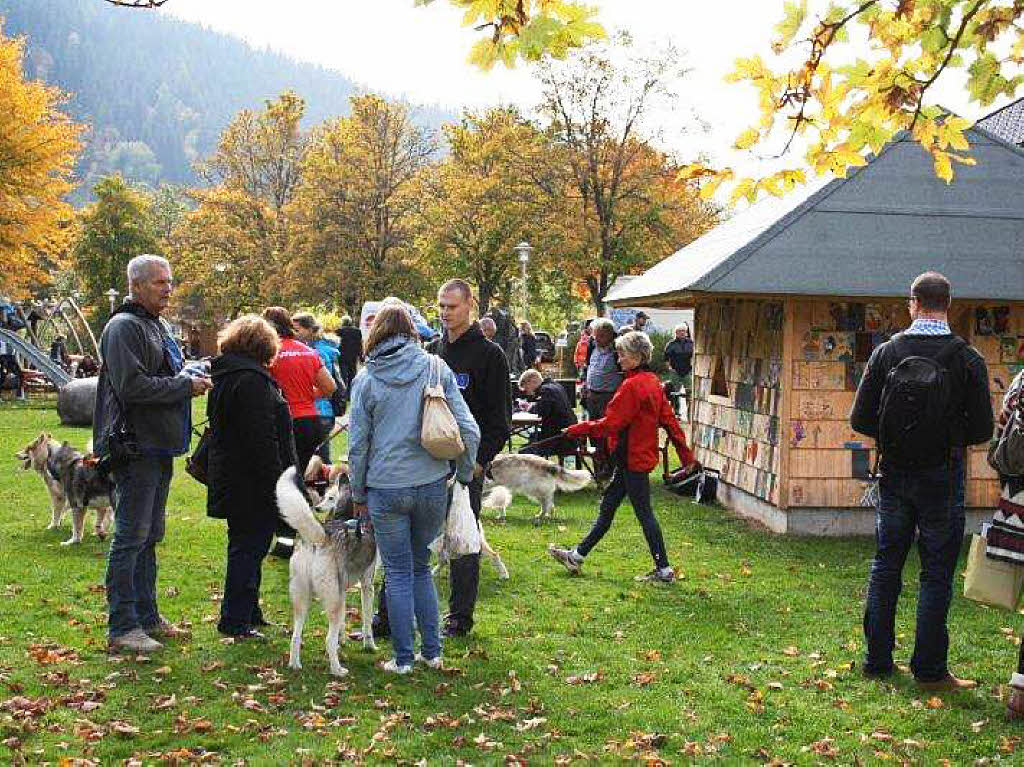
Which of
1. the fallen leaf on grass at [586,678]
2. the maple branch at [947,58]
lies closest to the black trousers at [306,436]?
the fallen leaf on grass at [586,678]

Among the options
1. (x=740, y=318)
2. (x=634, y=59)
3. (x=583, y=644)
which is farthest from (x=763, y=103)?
(x=634, y=59)

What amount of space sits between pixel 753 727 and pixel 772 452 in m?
5.93

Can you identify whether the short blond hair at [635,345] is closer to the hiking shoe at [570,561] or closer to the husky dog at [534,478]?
the hiking shoe at [570,561]

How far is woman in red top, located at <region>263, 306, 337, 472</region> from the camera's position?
8617 mm

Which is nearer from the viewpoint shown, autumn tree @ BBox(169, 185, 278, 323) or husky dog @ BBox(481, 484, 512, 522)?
husky dog @ BBox(481, 484, 512, 522)

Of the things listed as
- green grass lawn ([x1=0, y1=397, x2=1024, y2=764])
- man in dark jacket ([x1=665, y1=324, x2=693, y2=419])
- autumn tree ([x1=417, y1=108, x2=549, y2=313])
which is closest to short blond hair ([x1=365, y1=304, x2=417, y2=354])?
green grass lawn ([x1=0, y1=397, x2=1024, y2=764])

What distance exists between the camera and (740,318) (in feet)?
40.2

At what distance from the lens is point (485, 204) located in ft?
134

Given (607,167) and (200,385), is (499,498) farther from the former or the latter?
(607,167)

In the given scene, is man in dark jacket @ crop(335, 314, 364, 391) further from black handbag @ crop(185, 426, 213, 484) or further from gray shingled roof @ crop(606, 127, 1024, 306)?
black handbag @ crop(185, 426, 213, 484)

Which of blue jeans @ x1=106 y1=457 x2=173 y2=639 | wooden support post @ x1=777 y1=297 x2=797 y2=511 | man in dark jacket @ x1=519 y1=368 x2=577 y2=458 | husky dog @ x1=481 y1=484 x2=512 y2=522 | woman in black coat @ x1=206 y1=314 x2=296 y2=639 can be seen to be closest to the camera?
blue jeans @ x1=106 y1=457 x2=173 y2=639

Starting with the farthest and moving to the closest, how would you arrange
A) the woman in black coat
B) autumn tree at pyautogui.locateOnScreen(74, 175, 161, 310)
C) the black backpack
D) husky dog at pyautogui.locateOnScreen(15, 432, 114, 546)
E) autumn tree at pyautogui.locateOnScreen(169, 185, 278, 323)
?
autumn tree at pyautogui.locateOnScreen(74, 175, 161, 310) < autumn tree at pyautogui.locateOnScreen(169, 185, 278, 323) < husky dog at pyautogui.locateOnScreen(15, 432, 114, 546) < the woman in black coat < the black backpack

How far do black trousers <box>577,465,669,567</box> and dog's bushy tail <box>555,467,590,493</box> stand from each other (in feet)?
9.97

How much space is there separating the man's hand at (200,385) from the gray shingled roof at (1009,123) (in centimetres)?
2126
